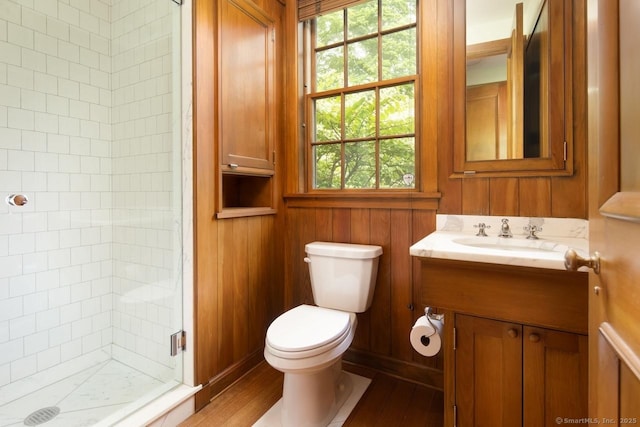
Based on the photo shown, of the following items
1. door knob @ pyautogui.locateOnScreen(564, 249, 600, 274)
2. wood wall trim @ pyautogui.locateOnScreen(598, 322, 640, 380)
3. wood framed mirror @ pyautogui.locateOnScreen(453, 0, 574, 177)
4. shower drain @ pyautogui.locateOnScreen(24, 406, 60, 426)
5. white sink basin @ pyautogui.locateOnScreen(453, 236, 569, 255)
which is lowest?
shower drain @ pyautogui.locateOnScreen(24, 406, 60, 426)

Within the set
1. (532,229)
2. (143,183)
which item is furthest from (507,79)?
(143,183)

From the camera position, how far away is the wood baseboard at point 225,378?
1508 millimetres

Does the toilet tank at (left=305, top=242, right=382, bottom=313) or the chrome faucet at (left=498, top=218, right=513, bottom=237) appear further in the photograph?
the toilet tank at (left=305, top=242, right=382, bottom=313)

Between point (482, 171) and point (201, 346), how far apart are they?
5.39 ft

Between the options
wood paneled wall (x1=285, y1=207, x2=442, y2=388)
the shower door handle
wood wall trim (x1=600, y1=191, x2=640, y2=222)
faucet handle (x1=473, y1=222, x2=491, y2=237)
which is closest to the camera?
wood wall trim (x1=600, y1=191, x2=640, y2=222)

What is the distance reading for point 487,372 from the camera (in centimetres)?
110

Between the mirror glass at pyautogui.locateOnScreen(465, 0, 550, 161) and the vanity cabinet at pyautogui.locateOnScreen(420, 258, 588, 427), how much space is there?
709mm

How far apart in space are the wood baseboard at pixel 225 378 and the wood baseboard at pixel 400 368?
561mm

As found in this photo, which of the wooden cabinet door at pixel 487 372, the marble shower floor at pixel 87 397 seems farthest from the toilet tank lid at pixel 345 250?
the marble shower floor at pixel 87 397

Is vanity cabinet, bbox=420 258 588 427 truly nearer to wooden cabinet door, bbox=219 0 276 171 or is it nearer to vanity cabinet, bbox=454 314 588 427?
vanity cabinet, bbox=454 314 588 427

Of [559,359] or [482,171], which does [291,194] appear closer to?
[482,171]

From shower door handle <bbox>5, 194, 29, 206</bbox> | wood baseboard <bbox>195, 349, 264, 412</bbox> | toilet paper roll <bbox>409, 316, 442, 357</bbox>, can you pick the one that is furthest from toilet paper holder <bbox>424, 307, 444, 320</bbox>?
shower door handle <bbox>5, 194, 29, 206</bbox>

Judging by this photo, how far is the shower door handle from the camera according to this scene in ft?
5.13

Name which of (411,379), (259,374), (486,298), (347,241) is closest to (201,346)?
(259,374)
